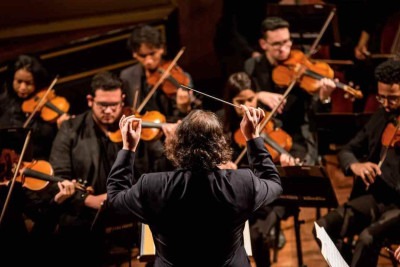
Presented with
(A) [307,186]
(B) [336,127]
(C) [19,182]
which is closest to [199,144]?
(A) [307,186]

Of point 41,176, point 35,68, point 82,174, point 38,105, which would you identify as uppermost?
point 35,68

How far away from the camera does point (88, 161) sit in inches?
125

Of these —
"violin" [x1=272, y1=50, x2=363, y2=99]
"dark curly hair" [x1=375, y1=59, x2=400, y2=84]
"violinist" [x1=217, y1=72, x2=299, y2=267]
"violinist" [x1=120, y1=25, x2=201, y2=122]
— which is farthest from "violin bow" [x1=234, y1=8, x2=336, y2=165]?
"violinist" [x1=120, y1=25, x2=201, y2=122]

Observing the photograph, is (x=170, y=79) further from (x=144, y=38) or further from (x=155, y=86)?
(x=144, y=38)

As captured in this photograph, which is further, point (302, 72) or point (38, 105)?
point (38, 105)

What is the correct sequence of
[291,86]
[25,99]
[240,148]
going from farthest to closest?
1. [25,99]
2. [291,86]
3. [240,148]

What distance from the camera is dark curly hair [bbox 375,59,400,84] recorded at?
3039 millimetres

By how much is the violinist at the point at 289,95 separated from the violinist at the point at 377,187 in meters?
0.51

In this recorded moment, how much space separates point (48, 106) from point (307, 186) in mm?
1936

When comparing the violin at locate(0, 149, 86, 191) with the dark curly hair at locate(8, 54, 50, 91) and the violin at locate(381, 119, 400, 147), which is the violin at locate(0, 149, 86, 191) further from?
the violin at locate(381, 119, 400, 147)

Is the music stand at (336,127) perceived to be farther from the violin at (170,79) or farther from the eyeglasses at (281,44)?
the violin at (170,79)

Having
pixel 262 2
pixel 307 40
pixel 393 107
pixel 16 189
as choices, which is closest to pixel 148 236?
pixel 16 189

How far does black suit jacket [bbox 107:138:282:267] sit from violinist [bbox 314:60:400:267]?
1.17 m

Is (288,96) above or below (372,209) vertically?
above
